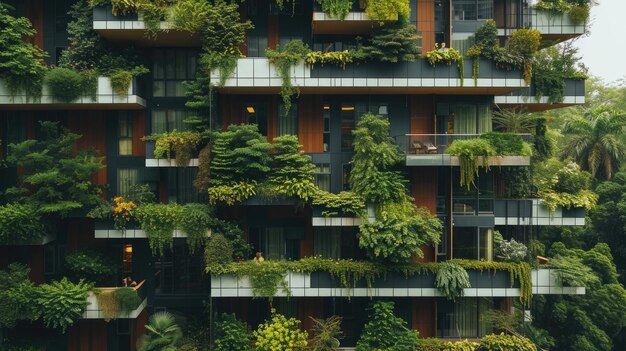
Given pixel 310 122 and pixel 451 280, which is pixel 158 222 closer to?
pixel 310 122

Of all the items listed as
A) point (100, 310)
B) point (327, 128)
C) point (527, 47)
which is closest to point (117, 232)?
point (100, 310)

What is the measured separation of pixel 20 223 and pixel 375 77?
58.0ft

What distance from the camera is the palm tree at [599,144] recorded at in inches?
1243

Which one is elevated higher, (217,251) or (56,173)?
(56,173)

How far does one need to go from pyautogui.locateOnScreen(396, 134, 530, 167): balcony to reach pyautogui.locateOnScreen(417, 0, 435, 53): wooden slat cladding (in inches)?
186

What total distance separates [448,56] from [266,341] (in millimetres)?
15387

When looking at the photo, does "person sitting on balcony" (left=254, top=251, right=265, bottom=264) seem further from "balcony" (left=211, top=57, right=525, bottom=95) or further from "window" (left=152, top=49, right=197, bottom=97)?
"window" (left=152, top=49, right=197, bottom=97)

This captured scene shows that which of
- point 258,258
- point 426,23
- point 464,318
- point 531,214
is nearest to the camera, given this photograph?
point 258,258

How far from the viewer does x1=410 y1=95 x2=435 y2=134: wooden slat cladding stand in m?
21.9

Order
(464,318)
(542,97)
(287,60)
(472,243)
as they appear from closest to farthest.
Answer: (287,60) → (472,243) → (464,318) → (542,97)

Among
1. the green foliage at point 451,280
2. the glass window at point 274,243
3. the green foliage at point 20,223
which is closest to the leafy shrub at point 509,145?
the green foliage at point 451,280

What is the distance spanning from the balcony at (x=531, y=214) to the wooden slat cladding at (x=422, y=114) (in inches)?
201

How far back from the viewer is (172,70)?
895 inches

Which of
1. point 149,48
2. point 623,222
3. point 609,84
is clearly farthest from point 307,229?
point 609,84
